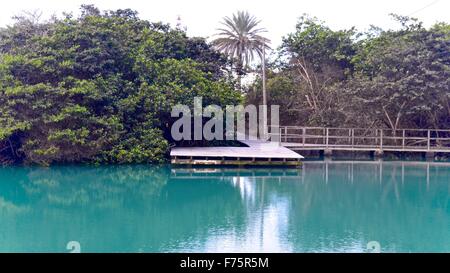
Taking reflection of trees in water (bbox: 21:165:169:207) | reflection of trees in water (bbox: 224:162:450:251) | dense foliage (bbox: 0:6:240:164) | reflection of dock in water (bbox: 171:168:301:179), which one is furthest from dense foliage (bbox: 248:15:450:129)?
reflection of trees in water (bbox: 21:165:169:207)

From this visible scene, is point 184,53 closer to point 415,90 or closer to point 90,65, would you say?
point 90,65

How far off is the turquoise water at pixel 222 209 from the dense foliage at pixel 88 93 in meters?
0.78

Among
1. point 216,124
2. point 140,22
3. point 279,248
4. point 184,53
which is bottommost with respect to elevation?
point 279,248

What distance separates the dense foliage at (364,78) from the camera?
1769 cm

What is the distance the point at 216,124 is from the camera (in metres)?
17.6

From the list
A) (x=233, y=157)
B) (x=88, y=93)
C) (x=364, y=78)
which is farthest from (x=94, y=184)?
(x=364, y=78)

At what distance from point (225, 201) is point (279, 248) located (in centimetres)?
377

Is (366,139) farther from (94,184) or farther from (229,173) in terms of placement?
(94,184)

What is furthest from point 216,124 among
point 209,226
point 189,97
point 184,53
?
point 209,226

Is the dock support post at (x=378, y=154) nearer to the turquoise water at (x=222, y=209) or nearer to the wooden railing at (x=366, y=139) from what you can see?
the wooden railing at (x=366, y=139)

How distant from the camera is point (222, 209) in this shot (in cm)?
1002

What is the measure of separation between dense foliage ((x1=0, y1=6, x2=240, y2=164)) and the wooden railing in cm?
324

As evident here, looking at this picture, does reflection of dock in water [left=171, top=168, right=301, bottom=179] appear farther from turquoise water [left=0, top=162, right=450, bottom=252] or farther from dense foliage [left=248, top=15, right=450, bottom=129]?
dense foliage [left=248, top=15, right=450, bottom=129]

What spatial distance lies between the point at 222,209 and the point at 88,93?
23.6 ft
